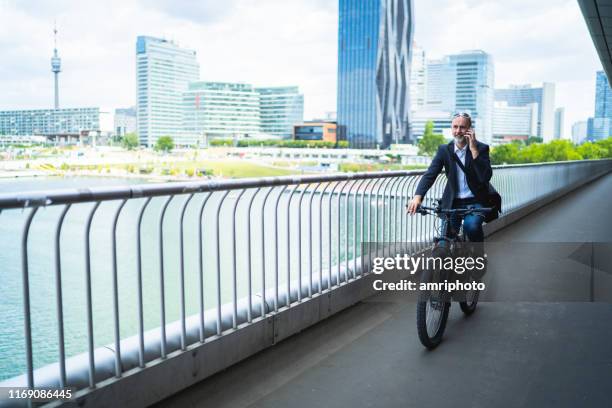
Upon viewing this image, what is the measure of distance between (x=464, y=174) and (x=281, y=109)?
341 feet

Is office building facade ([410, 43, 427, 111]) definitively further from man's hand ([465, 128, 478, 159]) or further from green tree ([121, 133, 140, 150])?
man's hand ([465, 128, 478, 159])

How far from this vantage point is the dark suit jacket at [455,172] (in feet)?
13.4

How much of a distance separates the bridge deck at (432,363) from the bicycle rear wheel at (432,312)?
9 cm

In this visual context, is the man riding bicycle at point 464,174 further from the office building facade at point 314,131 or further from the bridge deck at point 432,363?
the office building facade at point 314,131

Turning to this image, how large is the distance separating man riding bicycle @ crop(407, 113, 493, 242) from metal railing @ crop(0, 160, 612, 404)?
0.85 metres

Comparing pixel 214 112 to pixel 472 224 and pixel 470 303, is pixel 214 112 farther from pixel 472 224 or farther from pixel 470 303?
pixel 472 224

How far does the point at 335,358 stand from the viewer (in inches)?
144

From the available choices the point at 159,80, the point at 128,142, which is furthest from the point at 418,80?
the point at 128,142

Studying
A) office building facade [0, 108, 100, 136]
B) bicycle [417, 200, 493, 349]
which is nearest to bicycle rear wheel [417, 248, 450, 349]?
bicycle [417, 200, 493, 349]

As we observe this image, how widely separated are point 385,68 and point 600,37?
126 m

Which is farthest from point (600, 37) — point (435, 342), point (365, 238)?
point (435, 342)

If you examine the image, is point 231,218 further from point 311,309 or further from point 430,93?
point 430,93

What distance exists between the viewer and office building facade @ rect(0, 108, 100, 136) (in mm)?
14446

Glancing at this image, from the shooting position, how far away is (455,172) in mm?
4223
